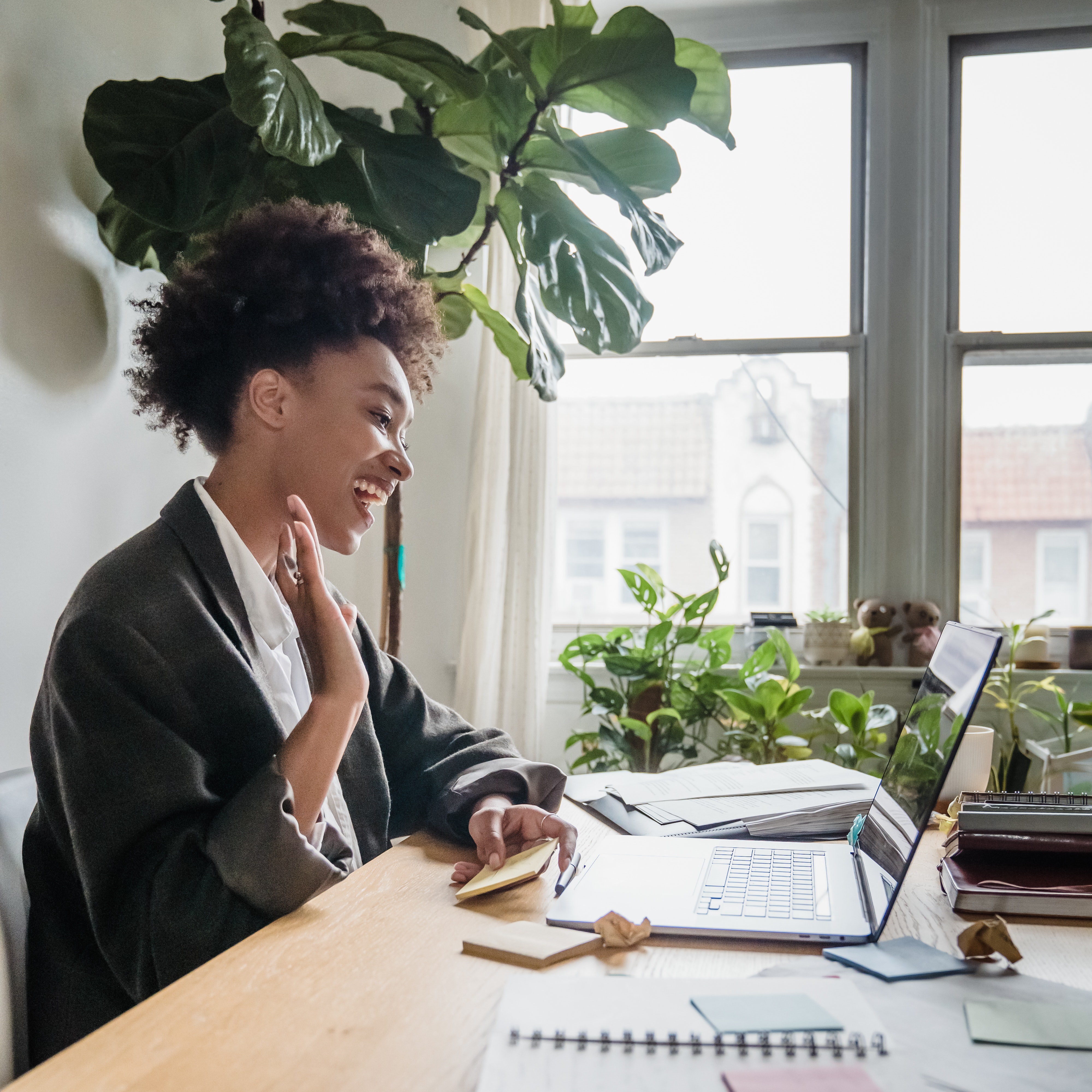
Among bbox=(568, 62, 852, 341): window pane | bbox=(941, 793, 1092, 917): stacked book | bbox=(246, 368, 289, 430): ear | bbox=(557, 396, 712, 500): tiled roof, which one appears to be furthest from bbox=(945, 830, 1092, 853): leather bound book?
bbox=(568, 62, 852, 341): window pane

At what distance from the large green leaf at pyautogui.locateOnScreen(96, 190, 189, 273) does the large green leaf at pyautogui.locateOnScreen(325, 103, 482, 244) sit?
1.02 ft

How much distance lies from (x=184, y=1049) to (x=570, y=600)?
7.49ft

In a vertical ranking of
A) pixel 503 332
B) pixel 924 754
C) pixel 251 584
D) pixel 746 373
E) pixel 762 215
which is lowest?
pixel 924 754

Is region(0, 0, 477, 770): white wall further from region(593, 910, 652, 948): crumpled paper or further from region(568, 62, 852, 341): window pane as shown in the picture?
region(568, 62, 852, 341): window pane

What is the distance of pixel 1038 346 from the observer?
265 cm

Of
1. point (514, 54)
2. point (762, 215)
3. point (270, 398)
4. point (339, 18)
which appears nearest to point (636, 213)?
point (514, 54)

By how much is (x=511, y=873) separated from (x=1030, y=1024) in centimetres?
47

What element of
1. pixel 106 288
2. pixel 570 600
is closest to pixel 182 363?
pixel 106 288

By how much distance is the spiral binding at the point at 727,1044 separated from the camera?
1.91ft

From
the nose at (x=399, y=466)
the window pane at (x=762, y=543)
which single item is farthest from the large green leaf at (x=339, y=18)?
the window pane at (x=762, y=543)

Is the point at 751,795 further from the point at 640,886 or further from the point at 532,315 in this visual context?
the point at 532,315

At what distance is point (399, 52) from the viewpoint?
161 cm

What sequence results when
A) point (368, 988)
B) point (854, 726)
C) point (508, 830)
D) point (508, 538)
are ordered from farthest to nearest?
point (508, 538)
point (854, 726)
point (508, 830)
point (368, 988)

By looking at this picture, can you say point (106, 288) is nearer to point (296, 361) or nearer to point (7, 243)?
point (7, 243)
